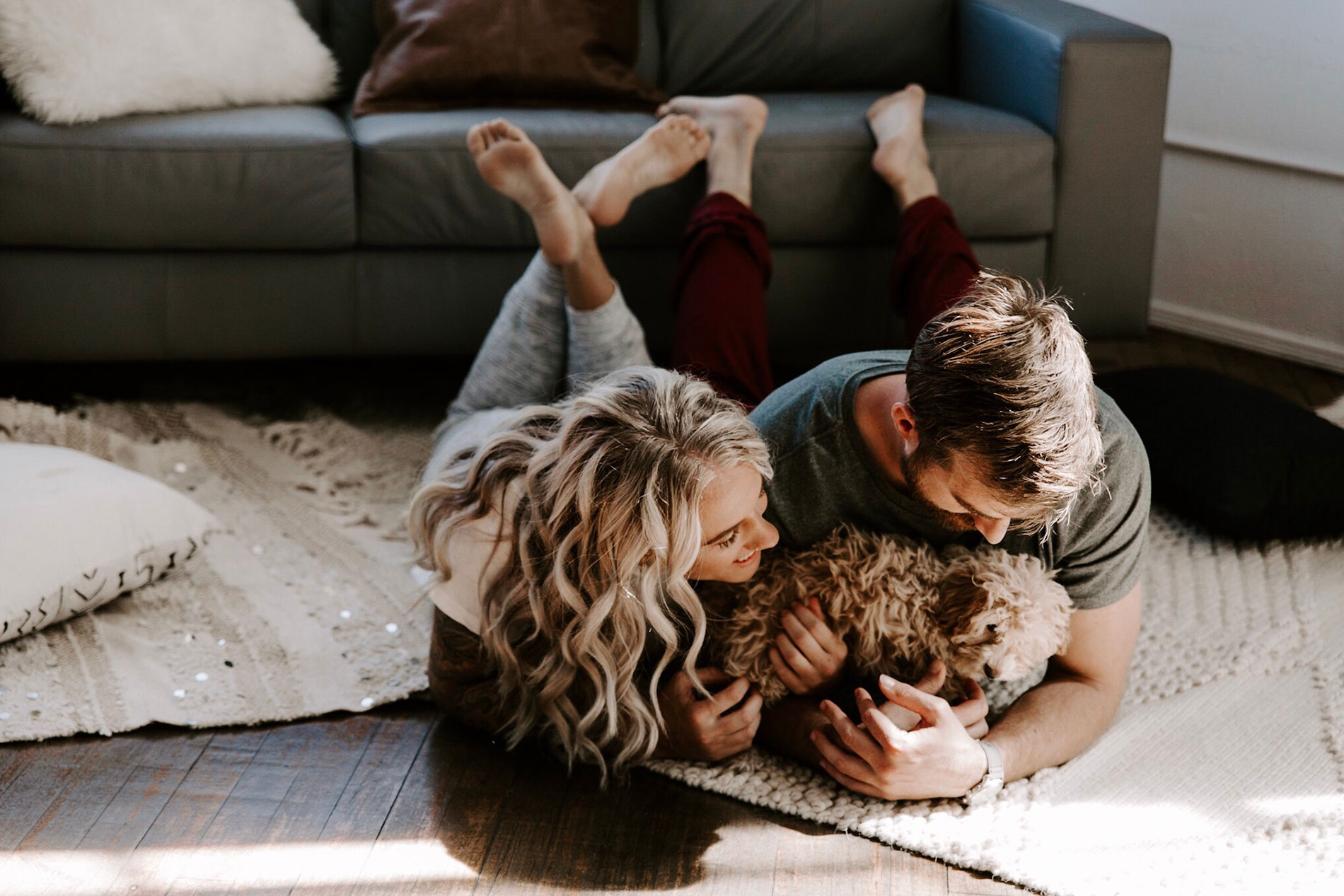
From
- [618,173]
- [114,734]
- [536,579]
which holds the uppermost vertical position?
[618,173]

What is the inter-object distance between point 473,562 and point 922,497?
19.6 inches

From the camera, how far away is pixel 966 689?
4.41 ft

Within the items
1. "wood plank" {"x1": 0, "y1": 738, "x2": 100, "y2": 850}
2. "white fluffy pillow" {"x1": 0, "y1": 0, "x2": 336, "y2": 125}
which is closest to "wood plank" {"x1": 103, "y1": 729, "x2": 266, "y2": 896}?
"wood plank" {"x1": 0, "y1": 738, "x2": 100, "y2": 850}

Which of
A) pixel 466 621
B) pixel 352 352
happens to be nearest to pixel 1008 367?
pixel 466 621

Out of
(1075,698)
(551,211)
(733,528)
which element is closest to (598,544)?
(733,528)

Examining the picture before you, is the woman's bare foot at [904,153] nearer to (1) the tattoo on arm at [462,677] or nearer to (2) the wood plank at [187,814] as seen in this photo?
(1) the tattoo on arm at [462,677]

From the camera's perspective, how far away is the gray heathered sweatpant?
5.85 feet

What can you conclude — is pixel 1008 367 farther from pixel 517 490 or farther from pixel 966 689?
pixel 517 490

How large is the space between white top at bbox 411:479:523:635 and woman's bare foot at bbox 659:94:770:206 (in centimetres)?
87

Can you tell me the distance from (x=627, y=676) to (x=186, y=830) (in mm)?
493

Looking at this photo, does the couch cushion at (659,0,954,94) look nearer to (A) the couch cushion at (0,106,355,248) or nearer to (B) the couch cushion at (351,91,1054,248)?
(B) the couch cushion at (351,91,1054,248)

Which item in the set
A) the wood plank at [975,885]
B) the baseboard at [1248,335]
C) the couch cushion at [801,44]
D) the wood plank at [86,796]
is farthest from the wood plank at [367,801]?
the baseboard at [1248,335]

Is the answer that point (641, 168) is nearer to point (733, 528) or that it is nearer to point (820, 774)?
point (733, 528)

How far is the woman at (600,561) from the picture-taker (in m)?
1.23
